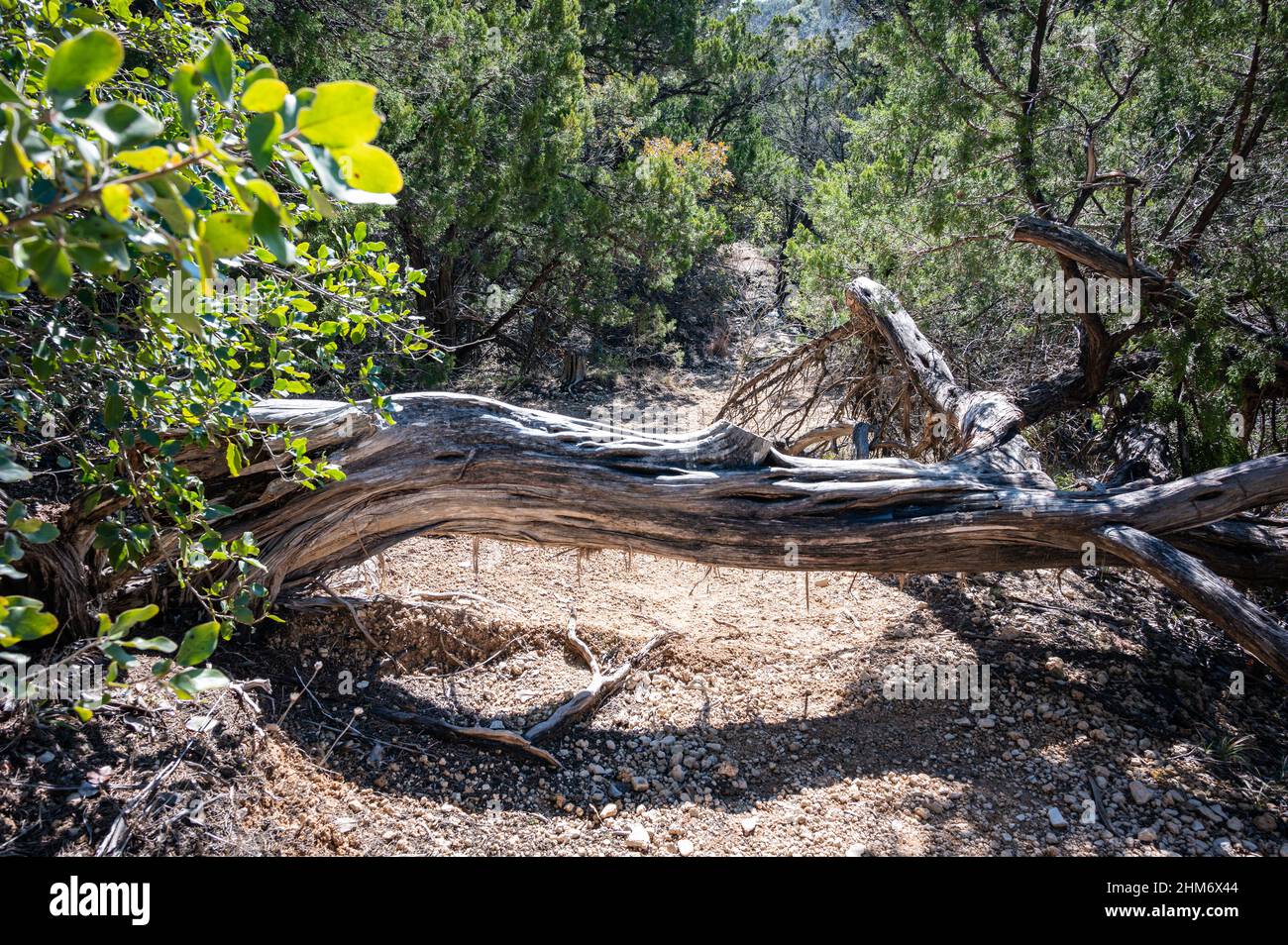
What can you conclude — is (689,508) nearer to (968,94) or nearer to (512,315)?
(968,94)

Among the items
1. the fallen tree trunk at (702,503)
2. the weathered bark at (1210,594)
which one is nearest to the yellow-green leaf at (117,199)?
the fallen tree trunk at (702,503)

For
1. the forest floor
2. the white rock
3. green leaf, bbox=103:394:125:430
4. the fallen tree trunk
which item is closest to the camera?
green leaf, bbox=103:394:125:430

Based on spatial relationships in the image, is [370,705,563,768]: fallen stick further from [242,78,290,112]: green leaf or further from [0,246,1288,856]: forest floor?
[242,78,290,112]: green leaf

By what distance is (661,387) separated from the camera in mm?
9141

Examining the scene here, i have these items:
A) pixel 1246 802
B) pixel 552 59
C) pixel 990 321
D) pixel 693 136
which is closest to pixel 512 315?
pixel 552 59

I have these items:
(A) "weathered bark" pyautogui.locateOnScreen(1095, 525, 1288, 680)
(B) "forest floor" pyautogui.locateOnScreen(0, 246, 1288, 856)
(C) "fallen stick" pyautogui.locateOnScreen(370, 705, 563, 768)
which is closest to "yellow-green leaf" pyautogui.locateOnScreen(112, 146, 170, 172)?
(B) "forest floor" pyautogui.locateOnScreen(0, 246, 1288, 856)

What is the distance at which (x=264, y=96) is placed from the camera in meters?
0.87

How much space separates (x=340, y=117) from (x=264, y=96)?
0.25ft

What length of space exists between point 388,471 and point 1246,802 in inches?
128

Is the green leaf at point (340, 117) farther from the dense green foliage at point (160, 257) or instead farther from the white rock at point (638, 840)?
the white rock at point (638, 840)

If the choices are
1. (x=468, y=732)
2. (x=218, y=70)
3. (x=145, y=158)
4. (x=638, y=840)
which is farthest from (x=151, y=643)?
(x=468, y=732)

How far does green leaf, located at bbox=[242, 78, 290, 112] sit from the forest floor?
6.82 ft

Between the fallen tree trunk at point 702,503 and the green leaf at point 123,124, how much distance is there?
2.29 meters

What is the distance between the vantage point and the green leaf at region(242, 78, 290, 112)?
0.87m
